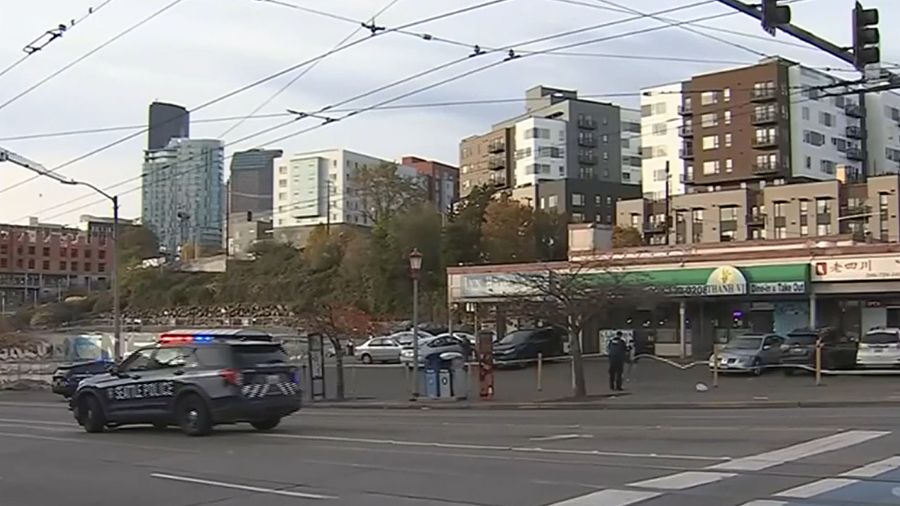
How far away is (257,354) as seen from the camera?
2120cm

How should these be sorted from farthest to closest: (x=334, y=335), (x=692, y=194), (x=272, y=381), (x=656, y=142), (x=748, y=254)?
(x=656, y=142) → (x=692, y=194) → (x=748, y=254) → (x=334, y=335) → (x=272, y=381)

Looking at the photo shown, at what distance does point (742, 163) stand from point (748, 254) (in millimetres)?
57355

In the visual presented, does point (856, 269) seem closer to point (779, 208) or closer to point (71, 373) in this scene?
point (71, 373)

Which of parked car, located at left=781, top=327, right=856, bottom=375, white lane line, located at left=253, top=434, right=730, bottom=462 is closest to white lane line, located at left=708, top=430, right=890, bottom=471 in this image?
white lane line, located at left=253, top=434, right=730, bottom=462

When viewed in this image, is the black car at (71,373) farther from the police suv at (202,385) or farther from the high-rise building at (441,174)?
the high-rise building at (441,174)

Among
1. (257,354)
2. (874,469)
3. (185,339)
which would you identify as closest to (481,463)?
(874,469)

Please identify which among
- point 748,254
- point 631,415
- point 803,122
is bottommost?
point 631,415

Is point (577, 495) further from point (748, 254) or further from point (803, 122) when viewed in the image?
point (803, 122)

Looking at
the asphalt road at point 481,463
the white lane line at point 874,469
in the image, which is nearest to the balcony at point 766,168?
the asphalt road at point 481,463

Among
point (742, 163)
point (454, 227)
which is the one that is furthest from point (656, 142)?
point (454, 227)

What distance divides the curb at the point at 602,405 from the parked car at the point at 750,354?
458 inches

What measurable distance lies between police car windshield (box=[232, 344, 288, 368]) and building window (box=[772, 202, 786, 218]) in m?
77.9

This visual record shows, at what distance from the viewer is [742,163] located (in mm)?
103875

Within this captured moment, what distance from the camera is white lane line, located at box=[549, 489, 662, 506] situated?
1146 cm
